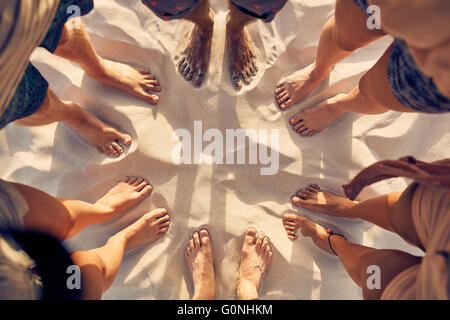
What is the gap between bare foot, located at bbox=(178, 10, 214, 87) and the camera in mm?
1670

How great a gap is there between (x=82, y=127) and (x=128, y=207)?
1.61 feet

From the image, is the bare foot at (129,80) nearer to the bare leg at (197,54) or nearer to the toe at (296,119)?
the bare leg at (197,54)

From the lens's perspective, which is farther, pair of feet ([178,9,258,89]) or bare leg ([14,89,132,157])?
pair of feet ([178,9,258,89])

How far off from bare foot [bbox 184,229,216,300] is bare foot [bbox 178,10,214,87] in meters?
0.85

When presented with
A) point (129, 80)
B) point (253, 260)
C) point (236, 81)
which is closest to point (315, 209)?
point (253, 260)

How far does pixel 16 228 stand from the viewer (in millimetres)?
863

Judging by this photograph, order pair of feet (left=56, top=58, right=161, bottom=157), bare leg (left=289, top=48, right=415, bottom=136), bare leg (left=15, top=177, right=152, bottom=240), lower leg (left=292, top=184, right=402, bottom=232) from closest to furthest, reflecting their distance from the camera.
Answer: bare leg (left=15, top=177, right=152, bottom=240) → bare leg (left=289, top=48, right=415, bottom=136) → lower leg (left=292, top=184, right=402, bottom=232) → pair of feet (left=56, top=58, right=161, bottom=157)

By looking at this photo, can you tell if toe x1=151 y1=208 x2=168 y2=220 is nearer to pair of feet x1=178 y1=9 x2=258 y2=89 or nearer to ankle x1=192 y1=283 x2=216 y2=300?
ankle x1=192 y1=283 x2=216 y2=300

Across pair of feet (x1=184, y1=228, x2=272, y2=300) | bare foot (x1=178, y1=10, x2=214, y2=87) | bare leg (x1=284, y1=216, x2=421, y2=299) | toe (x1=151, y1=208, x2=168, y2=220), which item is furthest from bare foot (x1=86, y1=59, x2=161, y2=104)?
bare leg (x1=284, y1=216, x2=421, y2=299)

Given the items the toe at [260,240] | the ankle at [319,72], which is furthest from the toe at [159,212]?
the ankle at [319,72]
